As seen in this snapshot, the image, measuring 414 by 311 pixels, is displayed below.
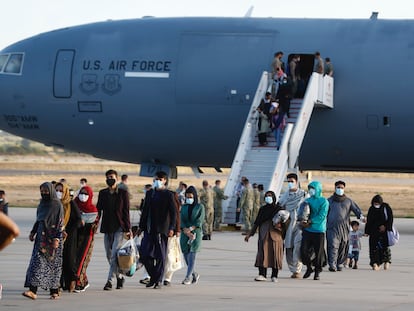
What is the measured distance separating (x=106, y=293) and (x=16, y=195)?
135ft

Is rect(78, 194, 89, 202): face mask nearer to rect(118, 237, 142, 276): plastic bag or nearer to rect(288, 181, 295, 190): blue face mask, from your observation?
rect(118, 237, 142, 276): plastic bag

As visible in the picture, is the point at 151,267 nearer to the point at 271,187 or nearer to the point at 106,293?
the point at 106,293

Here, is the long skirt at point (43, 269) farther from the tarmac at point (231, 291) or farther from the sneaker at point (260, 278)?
the sneaker at point (260, 278)

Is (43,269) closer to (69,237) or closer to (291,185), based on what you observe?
(69,237)

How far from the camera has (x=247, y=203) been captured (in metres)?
31.5

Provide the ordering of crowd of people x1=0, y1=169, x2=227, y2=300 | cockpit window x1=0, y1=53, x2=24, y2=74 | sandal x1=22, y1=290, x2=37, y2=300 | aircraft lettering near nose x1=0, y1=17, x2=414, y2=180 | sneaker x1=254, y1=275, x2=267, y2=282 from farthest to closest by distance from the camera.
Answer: cockpit window x1=0, y1=53, x2=24, y2=74 → aircraft lettering near nose x1=0, y1=17, x2=414, y2=180 → sneaker x1=254, y1=275, x2=267, y2=282 → crowd of people x1=0, y1=169, x2=227, y2=300 → sandal x1=22, y1=290, x2=37, y2=300

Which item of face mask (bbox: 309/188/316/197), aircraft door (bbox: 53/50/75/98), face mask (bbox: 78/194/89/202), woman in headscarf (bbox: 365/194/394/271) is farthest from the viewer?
aircraft door (bbox: 53/50/75/98)

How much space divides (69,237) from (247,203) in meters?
14.2

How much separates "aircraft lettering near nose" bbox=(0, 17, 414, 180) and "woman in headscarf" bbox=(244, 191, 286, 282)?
42.9 ft

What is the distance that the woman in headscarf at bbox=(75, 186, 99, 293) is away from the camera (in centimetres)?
1741

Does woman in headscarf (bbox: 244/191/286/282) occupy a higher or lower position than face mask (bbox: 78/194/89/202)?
lower

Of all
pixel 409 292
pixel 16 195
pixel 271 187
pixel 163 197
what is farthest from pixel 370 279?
pixel 16 195

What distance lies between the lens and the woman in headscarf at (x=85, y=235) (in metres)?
17.4

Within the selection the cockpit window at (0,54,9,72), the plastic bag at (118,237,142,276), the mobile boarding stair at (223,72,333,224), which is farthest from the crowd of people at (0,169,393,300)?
the cockpit window at (0,54,9,72)
